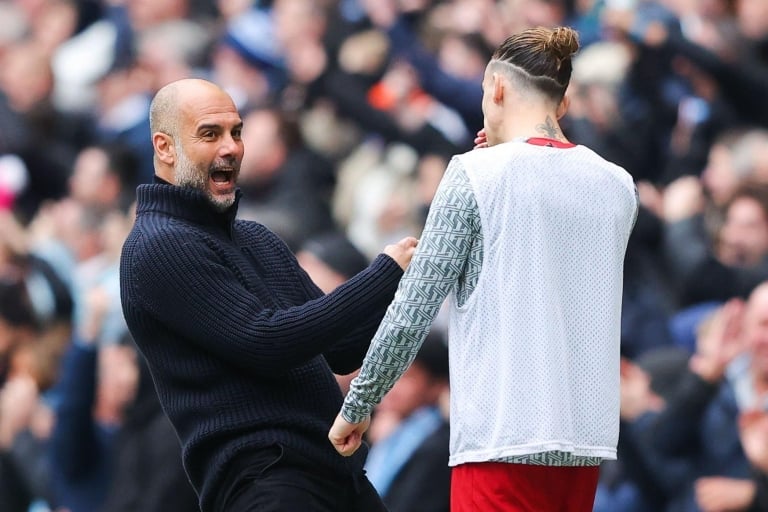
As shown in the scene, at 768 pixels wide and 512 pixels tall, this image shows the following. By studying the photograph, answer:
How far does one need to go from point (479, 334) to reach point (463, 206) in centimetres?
29

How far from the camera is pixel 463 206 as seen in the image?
3658 millimetres

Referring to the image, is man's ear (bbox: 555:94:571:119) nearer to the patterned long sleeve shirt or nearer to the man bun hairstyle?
the man bun hairstyle

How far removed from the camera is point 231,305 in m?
3.95

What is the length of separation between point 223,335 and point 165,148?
57 cm

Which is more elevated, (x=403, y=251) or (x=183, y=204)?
(x=183, y=204)

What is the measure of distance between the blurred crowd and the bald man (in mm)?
1789

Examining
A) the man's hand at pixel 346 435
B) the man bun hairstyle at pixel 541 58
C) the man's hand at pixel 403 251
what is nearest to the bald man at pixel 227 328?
the man's hand at pixel 403 251

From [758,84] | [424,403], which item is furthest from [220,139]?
[758,84]

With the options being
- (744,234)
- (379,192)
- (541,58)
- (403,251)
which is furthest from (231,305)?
(379,192)

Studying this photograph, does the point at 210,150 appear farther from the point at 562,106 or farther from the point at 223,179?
the point at 562,106

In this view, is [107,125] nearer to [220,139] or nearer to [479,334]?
[220,139]

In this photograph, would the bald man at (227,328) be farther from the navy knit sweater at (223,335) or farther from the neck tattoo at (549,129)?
the neck tattoo at (549,129)

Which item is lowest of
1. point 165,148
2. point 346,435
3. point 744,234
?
point 744,234

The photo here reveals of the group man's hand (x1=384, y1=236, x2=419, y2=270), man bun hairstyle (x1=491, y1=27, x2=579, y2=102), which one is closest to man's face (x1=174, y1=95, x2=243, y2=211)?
man's hand (x1=384, y1=236, x2=419, y2=270)
